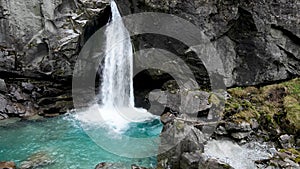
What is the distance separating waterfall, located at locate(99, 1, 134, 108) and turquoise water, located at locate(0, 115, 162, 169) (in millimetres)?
2768

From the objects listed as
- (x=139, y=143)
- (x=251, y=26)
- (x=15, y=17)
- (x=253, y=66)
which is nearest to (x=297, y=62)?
(x=253, y=66)

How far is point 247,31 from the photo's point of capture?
48.8 feet

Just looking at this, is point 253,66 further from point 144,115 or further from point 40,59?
point 40,59

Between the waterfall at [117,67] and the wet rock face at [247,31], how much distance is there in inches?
59.2

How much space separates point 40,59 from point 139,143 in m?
7.68

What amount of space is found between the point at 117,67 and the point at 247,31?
7.49 m

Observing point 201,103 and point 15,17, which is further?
point 15,17

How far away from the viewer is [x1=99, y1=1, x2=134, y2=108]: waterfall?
1672 centimetres

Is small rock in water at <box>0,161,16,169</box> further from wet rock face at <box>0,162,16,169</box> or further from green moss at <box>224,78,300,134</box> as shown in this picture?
green moss at <box>224,78,300,134</box>

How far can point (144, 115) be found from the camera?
1563 centimetres

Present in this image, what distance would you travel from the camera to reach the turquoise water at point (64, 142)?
10680mm

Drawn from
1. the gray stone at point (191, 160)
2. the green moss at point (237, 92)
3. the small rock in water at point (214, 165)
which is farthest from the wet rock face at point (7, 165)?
the green moss at point (237, 92)

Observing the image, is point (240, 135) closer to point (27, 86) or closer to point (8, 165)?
point (8, 165)

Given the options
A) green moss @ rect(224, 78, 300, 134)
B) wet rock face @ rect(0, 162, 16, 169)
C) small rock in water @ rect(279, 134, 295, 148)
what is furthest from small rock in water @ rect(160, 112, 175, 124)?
wet rock face @ rect(0, 162, 16, 169)
